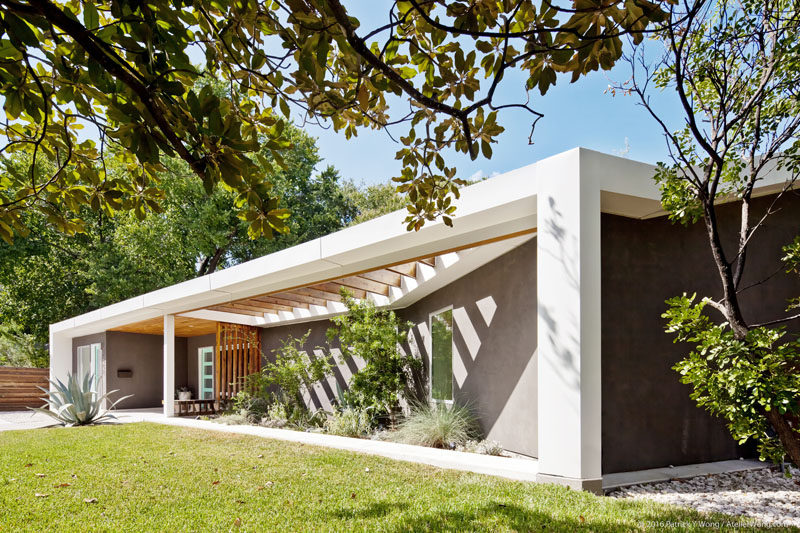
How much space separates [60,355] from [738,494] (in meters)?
20.1

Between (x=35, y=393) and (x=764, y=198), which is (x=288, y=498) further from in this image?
(x=35, y=393)

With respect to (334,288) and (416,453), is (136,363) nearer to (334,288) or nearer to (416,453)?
(334,288)

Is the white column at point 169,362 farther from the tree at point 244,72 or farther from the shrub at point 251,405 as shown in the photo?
the tree at point 244,72

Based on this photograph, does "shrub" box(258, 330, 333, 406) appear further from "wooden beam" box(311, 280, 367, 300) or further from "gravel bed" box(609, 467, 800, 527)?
"gravel bed" box(609, 467, 800, 527)

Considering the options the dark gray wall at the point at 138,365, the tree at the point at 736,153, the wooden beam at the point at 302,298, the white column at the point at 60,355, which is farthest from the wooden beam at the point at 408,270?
the white column at the point at 60,355

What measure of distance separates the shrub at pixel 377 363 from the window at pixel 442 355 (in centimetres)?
35

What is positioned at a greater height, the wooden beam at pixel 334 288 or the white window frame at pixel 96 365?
the wooden beam at pixel 334 288

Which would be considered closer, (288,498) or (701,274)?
(288,498)

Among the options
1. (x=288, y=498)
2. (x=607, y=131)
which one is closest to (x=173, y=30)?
(x=288, y=498)

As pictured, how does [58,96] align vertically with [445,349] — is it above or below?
above

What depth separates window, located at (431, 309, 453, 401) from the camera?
9.20 m

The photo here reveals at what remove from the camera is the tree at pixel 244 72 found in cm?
186

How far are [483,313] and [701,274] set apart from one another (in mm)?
3037

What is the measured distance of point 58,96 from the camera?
93.9 inches
